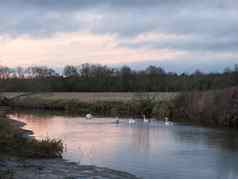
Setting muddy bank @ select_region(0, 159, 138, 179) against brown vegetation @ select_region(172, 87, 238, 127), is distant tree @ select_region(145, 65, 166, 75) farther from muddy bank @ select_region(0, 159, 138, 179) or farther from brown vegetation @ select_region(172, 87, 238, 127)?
muddy bank @ select_region(0, 159, 138, 179)

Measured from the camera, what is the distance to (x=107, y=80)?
95.2 metres

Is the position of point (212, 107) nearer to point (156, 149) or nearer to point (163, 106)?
point (163, 106)

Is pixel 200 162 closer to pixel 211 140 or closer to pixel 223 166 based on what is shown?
pixel 223 166

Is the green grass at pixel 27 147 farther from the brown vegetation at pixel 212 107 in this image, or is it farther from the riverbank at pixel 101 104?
the riverbank at pixel 101 104

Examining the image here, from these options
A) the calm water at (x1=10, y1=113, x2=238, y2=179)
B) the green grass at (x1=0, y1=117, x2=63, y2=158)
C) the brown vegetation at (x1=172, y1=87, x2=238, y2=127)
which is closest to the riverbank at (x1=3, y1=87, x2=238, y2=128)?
the brown vegetation at (x1=172, y1=87, x2=238, y2=127)

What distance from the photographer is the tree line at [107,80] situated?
7338 centimetres

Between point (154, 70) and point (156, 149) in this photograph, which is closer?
point (156, 149)

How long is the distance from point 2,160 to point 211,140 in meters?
16.7

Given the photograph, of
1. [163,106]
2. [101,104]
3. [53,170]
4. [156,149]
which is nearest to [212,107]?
[163,106]

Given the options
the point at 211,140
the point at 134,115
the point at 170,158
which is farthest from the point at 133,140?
the point at 134,115

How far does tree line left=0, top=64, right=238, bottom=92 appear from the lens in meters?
73.4

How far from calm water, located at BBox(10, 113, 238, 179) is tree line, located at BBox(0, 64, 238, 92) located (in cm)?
2927

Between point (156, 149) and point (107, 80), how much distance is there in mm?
67774

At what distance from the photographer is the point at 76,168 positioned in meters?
19.8
